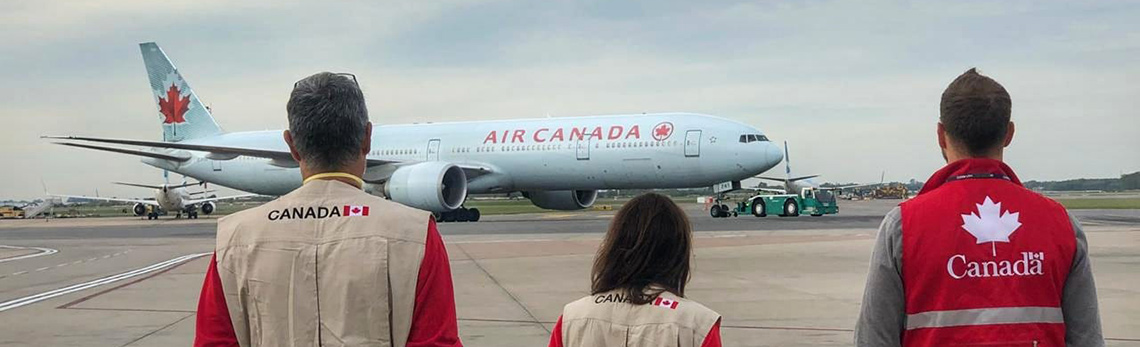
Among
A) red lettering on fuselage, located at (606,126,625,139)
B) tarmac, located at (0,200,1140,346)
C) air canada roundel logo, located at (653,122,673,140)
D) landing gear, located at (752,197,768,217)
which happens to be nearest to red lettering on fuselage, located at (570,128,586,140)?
red lettering on fuselage, located at (606,126,625,139)

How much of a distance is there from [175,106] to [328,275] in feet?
122

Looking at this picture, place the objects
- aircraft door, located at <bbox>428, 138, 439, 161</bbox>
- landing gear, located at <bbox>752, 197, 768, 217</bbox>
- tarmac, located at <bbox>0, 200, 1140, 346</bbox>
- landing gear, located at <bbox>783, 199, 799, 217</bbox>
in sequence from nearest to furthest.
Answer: tarmac, located at <bbox>0, 200, 1140, 346</bbox>, aircraft door, located at <bbox>428, 138, 439, 161</bbox>, landing gear, located at <bbox>783, 199, 799, 217</bbox>, landing gear, located at <bbox>752, 197, 768, 217</bbox>

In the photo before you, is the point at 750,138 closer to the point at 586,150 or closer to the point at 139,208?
the point at 586,150

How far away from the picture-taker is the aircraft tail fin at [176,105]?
3694cm

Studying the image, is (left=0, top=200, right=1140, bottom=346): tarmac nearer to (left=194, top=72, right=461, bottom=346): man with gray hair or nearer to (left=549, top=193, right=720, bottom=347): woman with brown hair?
(left=549, top=193, right=720, bottom=347): woman with brown hair

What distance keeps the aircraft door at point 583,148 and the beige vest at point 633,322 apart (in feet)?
82.4

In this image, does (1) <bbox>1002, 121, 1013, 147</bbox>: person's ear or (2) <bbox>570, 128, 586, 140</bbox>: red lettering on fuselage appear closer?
(1) <bbox>1002, 121, 1013, 147</bbox>: person's ear

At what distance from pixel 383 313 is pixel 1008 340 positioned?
1426mm

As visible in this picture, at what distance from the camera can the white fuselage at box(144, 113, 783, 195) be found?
26516mm

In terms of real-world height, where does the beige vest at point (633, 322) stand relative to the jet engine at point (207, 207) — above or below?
above

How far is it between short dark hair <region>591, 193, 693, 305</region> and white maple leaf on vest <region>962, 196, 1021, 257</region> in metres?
0.68

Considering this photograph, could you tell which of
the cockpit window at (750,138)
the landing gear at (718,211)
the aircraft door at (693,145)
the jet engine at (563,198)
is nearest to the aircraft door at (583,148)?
the aircraft door at (693,145)

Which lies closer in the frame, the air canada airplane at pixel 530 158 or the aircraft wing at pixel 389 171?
the air canada airplane at pixel 530 158

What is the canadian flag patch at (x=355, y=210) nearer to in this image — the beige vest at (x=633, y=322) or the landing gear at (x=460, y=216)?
the beige vest at (x=633, y=322)
